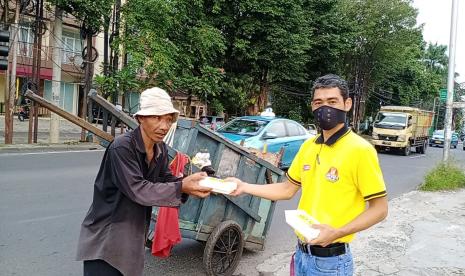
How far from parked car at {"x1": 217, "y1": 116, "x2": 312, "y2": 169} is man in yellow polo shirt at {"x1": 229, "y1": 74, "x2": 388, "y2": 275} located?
28.5 ft

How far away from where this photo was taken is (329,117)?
2.35m

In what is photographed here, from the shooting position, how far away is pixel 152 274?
15.0 ft

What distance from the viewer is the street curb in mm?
13562

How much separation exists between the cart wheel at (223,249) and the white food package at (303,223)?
2.25m

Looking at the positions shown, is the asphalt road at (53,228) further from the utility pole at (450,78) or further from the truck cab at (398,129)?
the truck cab at (398,129)

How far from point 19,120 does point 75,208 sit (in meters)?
21.9

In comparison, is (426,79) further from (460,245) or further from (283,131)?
(460,245)

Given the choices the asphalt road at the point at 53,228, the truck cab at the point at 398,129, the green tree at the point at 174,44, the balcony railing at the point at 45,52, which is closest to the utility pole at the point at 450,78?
the asphalt road at the point at 53,228

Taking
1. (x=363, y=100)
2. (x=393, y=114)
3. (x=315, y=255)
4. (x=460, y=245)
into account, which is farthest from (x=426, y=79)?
(x=315, y=255)

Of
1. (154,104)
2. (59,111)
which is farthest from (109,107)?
(154,104)

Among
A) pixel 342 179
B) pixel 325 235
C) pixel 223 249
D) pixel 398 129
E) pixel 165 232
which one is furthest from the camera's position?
pixel 398 129

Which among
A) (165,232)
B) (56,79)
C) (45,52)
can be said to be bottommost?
(165,232)

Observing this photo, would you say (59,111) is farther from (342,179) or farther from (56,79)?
(56,79)

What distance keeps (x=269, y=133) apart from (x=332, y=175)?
9468 mm
